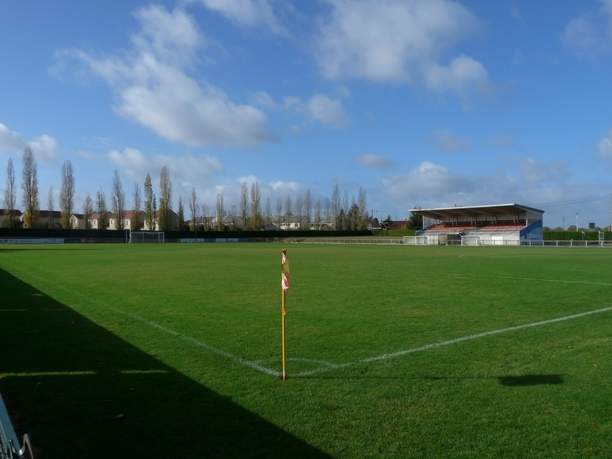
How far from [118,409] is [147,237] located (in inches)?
3229

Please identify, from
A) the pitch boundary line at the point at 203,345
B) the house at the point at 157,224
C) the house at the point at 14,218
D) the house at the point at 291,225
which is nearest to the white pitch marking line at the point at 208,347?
the pitch boundary line at the point at 203,345

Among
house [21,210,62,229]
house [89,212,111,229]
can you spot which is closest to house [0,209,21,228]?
house [21,210,62,229]

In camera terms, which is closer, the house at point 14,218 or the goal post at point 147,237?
the house at point 14,218

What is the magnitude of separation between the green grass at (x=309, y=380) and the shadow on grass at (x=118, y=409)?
21 mm

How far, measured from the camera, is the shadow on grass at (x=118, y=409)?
4.21m

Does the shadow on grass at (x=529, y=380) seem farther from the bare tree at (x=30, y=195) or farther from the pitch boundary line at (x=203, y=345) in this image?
the bare tree at (x=30, y=195)

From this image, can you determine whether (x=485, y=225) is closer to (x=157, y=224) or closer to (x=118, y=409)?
(x=157, y=224)

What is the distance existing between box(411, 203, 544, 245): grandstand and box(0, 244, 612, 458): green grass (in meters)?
66.0

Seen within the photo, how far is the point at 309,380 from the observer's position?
6.03 m

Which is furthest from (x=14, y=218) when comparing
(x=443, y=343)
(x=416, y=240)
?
(x=443, y=343)

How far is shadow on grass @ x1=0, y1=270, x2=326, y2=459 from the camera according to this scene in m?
4.21

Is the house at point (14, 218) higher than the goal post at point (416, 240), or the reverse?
the house at point (14, 218)

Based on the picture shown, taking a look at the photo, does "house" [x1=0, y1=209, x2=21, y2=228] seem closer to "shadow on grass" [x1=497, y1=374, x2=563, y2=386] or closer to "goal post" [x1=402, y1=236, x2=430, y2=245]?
Answer: "goal post" [x1=402, y1=236, x2=430, y2=245]

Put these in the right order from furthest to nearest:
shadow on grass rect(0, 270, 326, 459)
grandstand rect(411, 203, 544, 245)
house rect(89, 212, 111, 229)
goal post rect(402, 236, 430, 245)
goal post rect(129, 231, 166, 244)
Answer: house rect(89, 212, 111, 229) < goal post rect(129, 231, 166, 244) < goal post rect(402, 236, 430, 245) < grandstand rect(411, 203, 544, 245) < shadow on grass rect(0, 270, 326, 459)
